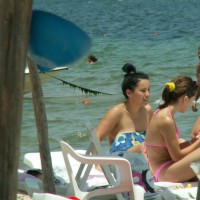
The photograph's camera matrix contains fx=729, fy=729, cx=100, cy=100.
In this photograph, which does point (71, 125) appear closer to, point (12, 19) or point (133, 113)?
point (133, 113)

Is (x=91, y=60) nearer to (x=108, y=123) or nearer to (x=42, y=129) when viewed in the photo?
(x=108, y=123)

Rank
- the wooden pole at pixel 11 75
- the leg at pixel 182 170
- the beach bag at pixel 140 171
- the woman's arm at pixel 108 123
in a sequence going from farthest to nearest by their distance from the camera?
the woman's arm at pixel 108 123
the leg at pixel 182 170
the beach bag at pixel 140 171
the wooden pole at pixel 11 75

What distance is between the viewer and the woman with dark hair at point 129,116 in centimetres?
581

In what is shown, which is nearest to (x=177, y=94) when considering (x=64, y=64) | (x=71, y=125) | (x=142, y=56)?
(x=64, y=64)

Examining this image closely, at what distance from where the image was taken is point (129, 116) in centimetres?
590

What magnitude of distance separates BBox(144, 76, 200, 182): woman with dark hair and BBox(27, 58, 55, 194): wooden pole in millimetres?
871

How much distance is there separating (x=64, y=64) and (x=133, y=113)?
3.63 meters

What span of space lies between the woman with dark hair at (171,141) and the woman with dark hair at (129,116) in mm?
344

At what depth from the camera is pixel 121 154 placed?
5.21 m

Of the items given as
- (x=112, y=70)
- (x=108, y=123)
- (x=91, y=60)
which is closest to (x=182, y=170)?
(x=108, y=123)

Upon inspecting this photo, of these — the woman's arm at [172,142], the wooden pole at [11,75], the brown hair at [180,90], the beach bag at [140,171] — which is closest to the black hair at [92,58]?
the brown hair at [180,90]

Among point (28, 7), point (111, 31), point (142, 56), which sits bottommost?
point (28, 7)

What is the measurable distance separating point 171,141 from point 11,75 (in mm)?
Result: 3170

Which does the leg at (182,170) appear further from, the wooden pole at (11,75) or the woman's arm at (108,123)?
the wooden pole at (11,75)
